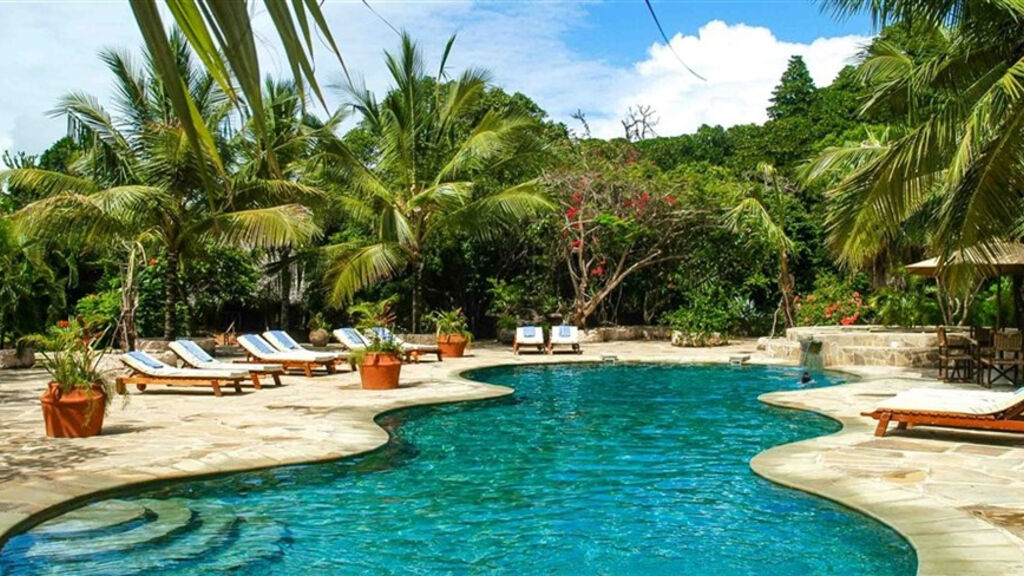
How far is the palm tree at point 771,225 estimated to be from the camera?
73.1 ft

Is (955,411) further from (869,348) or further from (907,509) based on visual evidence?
(869,348)

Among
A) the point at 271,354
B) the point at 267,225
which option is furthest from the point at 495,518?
the point at 267,225

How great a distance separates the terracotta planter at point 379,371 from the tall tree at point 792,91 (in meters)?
30.6

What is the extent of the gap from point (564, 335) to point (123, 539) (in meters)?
15.1

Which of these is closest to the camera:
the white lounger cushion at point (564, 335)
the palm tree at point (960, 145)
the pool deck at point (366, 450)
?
the pool deck at point (366, 450)

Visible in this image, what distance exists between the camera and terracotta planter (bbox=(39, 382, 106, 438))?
8719 mm

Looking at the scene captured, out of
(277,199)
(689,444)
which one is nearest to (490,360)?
(277,199)

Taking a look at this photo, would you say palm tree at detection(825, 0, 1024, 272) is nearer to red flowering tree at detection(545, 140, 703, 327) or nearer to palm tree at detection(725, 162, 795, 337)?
palm tree at detection(725, 162, 795, 337)

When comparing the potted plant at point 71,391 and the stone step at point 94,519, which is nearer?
the stone step at point 94,519

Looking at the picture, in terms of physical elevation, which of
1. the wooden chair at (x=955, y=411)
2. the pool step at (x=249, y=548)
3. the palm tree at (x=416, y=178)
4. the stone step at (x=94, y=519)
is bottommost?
the pool step at (x=249, y=548)

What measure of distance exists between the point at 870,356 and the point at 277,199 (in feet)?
42.0

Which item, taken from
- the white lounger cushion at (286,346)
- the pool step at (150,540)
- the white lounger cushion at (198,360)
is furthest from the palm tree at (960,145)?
the white lounger cushion at (286,346)

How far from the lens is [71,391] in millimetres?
8836

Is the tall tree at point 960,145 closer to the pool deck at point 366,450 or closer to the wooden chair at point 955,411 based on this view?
the wooden chair at point 955,411
